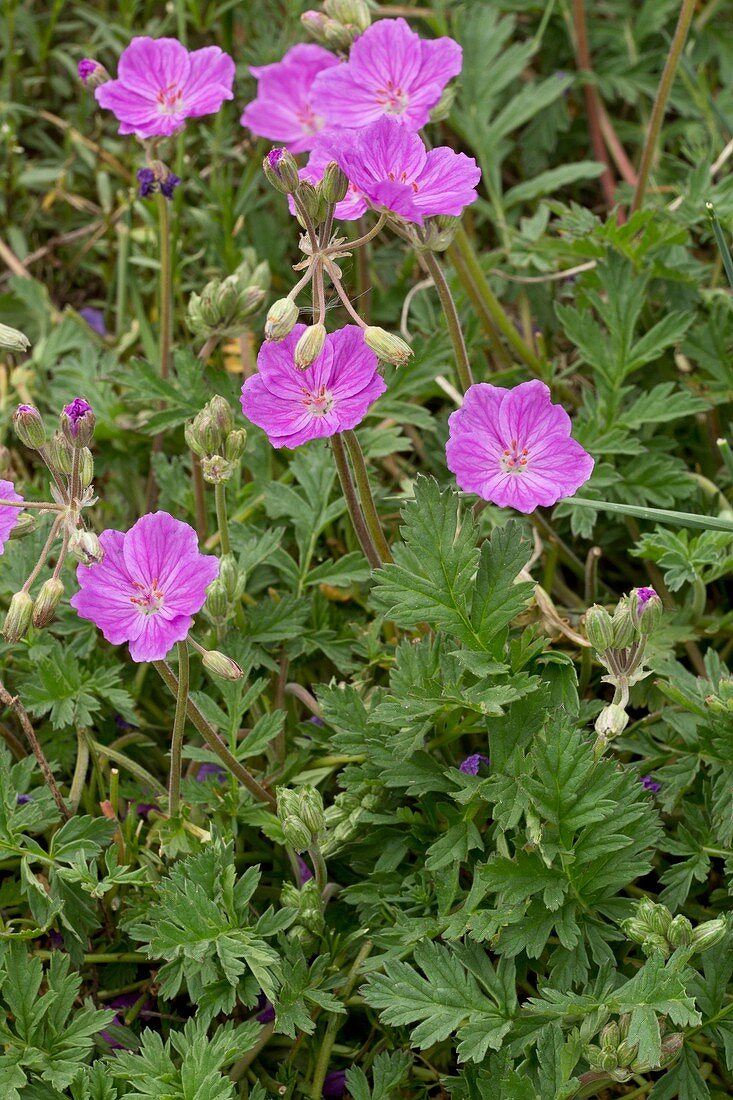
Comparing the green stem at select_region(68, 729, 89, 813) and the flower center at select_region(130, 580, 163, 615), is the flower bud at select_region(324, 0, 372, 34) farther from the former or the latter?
the green stem at select_region(68, 729, 89, 813)

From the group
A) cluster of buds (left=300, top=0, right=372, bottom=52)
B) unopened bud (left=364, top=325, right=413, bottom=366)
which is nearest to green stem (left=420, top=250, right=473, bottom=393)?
unopened bud (left=364, top=325, right=413, bottom=366)

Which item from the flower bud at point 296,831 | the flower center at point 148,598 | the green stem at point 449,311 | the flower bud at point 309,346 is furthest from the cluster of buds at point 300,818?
the green stem at point 449,311

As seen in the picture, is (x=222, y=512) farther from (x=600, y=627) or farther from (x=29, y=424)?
(x=600, y=627)

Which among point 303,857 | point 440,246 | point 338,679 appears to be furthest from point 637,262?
point 303,857

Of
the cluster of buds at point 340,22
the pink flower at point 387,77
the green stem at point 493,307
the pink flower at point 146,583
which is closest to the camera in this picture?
the pink flower at point 146,583

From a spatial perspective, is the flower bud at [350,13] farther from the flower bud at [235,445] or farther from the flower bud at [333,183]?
the flower bud at [235,445]

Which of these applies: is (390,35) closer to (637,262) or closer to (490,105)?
(637,262)
